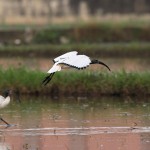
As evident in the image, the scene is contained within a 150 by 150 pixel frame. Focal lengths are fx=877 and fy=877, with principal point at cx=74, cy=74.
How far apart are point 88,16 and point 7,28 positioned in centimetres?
620

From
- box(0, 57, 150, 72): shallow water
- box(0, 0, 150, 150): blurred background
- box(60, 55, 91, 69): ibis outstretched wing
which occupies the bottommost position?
box(0, 57, 150, 72): shallow water

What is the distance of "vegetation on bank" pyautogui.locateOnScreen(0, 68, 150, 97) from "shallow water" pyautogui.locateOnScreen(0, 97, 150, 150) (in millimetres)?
384

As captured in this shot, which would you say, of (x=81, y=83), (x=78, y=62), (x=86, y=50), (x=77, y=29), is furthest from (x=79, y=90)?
(x=77, y=29)

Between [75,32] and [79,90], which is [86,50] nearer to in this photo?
[75,32]

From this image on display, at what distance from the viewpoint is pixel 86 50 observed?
26.0 meters

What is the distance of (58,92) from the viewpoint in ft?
52.7

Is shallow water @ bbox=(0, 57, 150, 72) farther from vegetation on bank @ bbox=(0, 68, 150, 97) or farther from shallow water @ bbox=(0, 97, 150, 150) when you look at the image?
shallow water @ bbox=(0, 97, 150, 150)

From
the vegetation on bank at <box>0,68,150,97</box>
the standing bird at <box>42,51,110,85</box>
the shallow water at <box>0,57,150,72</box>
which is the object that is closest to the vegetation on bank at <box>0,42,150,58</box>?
the shallow water at <box>0,57,150,72</box>

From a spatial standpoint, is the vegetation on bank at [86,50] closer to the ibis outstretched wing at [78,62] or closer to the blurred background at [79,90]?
the blurred background at [79,90]

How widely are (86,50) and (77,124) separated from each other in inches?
549

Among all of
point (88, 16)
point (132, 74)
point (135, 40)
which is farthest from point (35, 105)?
point (88, 16)

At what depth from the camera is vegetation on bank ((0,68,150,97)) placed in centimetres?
1576

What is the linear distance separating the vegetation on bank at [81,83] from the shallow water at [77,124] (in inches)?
15.1

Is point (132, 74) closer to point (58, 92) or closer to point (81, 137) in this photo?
point (58, 92)
